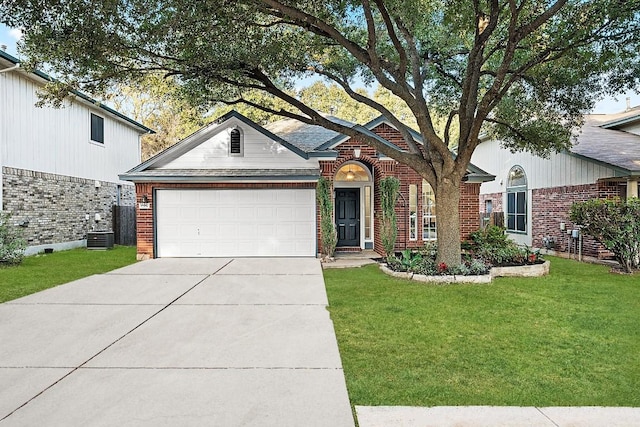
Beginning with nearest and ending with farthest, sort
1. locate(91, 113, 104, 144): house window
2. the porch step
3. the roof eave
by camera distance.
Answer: the roof eave, the porch step, locate(91, 113, 104, 144): house window

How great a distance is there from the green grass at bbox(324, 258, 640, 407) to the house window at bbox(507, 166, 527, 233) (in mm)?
8326

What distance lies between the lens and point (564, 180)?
14.1 m

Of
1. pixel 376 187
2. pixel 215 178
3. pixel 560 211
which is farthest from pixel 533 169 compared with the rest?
pixel 215 178

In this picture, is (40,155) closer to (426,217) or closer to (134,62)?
(134,62)

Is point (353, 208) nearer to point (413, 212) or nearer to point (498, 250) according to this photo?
point (413, 212)

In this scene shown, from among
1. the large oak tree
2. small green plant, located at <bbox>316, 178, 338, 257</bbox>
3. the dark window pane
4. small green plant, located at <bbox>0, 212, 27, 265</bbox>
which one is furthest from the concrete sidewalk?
the dark window pane

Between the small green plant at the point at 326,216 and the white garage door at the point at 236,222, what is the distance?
817mm

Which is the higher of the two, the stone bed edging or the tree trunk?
the tree trunk

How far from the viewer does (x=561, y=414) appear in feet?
10.8

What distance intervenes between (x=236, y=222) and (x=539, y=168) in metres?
11.1

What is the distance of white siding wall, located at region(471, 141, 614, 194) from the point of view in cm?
1304

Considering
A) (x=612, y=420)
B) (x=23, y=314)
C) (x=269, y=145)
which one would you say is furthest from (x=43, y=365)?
(x=269, y=145)

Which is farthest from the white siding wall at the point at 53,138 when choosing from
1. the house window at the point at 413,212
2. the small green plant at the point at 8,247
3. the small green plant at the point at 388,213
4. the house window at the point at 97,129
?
the house window at the point at 413,212

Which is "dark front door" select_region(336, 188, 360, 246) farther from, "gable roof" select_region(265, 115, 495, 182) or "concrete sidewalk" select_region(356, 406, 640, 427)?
"concrete sidewalk" select_region(356, 406, 640, 427)
